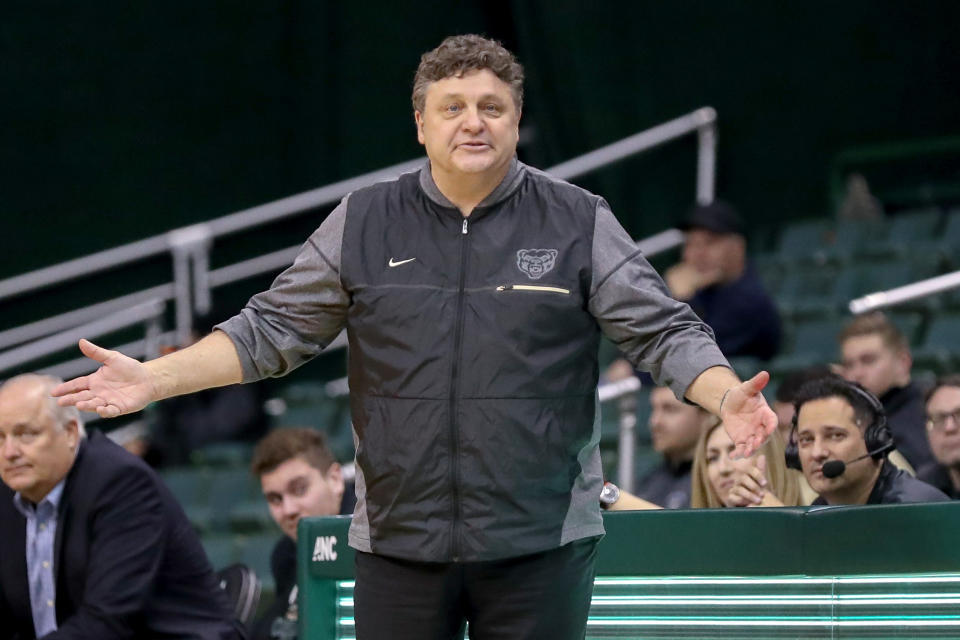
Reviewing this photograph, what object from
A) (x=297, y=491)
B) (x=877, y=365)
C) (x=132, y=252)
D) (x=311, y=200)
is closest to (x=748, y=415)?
(x=297, y=491)

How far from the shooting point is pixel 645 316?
2.39 metres

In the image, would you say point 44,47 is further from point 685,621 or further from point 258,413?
point 685,621

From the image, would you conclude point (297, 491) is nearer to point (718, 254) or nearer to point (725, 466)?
point (725, 466)

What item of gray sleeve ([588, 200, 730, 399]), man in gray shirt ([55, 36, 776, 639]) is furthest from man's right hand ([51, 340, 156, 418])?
gray sleeve ([588, 200, 730, 399])

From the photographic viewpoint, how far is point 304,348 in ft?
8.30

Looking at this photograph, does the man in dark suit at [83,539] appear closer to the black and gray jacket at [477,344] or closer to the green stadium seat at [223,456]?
the black and gray jacket at [477,344]

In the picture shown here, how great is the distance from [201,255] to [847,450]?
451cm

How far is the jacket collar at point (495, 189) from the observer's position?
2.45 m

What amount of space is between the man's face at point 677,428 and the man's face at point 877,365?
555 millimetres

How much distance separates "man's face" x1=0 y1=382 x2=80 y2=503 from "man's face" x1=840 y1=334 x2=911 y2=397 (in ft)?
8.10

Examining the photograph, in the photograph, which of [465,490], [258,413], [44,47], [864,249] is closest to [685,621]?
[465,490]

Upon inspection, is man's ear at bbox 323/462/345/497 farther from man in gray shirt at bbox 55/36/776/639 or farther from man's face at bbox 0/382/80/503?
man in gray shirt at bbox 55/36/776/639

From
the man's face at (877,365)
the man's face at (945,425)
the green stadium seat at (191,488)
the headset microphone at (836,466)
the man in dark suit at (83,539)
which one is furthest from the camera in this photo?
the green stadium seat at (191,488)

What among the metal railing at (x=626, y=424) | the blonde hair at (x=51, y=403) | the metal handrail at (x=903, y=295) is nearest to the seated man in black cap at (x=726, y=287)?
the metal handrail at (x=903, y=295)
